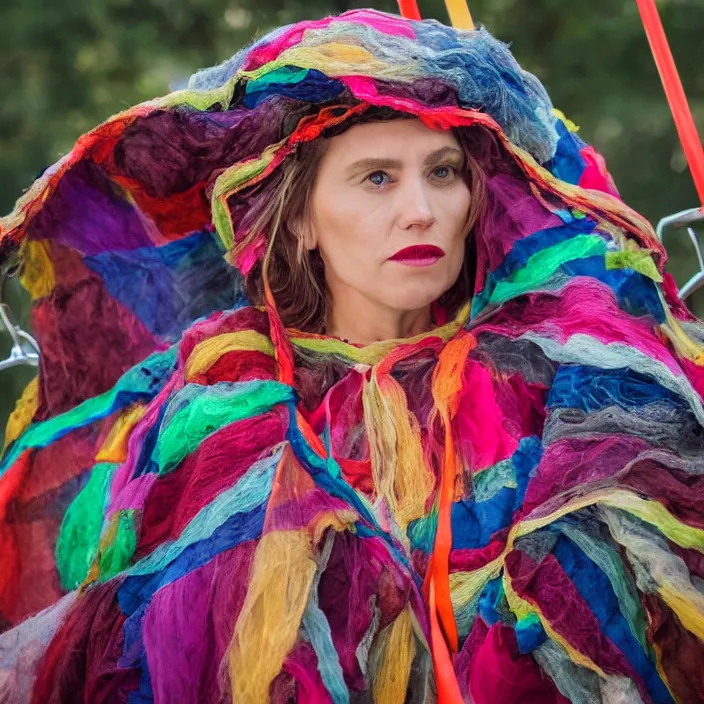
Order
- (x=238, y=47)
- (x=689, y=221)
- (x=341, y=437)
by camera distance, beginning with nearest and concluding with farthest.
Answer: (x=341, y=437)
(x=689, y=221)
(x=238, y=47)

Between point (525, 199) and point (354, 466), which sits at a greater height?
point (525, 199)

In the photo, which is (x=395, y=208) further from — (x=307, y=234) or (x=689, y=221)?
(x=689, y=221)

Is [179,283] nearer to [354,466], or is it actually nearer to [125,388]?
[125,388]

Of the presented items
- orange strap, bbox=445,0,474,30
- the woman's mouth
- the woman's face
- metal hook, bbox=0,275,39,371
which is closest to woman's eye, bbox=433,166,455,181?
the woman's face

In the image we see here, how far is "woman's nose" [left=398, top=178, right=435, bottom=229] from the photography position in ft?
4.36

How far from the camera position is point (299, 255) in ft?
4.87

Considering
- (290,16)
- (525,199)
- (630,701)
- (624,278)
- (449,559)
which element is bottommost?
(630,701)

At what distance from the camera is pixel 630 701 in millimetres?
1068

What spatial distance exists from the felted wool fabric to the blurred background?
123cm

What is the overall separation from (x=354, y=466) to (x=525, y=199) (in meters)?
0.41

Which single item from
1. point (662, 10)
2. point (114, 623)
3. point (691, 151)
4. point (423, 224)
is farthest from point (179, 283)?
point (662, 10)

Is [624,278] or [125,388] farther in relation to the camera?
[125,388]

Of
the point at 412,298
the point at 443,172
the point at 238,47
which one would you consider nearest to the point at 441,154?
the point at 443,172

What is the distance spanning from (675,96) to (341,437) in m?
0.63
